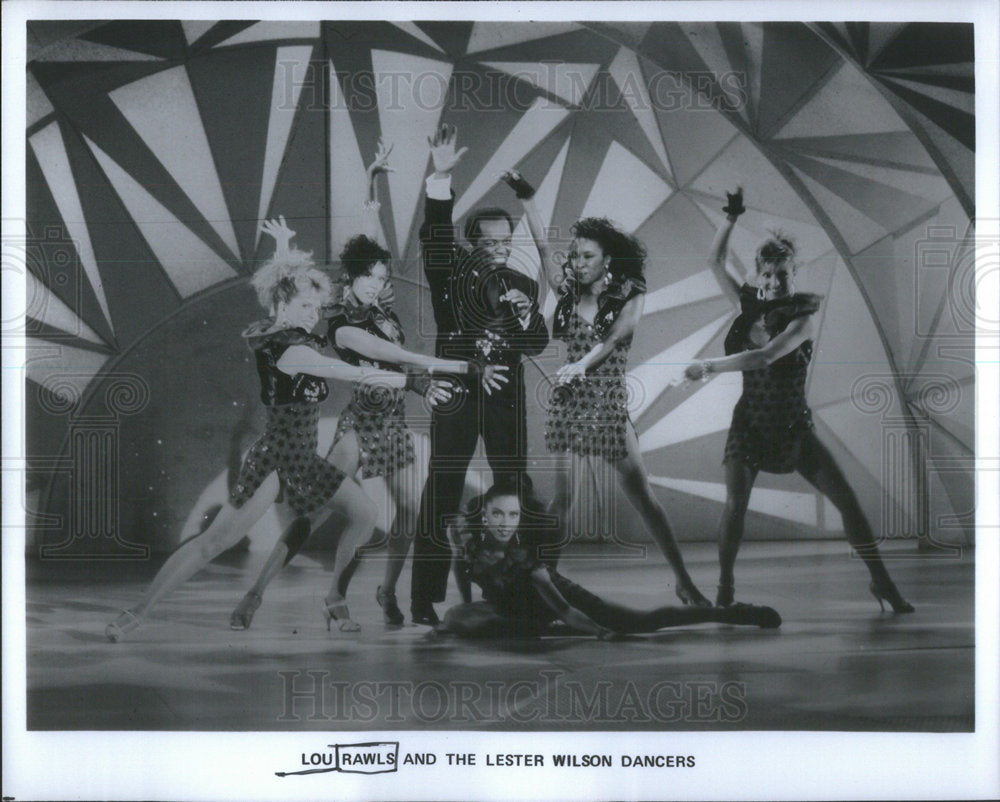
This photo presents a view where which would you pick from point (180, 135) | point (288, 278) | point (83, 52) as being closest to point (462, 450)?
point (288, 278)

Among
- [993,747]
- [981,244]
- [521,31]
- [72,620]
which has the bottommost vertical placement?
[993,747]

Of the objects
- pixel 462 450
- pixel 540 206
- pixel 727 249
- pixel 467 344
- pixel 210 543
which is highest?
pixel 540 206

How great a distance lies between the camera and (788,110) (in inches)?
166

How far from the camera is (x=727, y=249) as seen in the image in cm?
421

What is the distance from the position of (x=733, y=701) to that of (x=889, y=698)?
0.58 m

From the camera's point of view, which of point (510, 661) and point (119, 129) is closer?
point (510, 661)

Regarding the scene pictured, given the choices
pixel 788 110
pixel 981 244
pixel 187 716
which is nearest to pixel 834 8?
pixel 788 110

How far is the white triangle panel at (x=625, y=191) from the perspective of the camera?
420 centimetres

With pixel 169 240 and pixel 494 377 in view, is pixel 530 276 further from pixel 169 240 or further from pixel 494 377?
pixel 169 240

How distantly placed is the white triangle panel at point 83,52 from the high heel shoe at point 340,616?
7.07 feet

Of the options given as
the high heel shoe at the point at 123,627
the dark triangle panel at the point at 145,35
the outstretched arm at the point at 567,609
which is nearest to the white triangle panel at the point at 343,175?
the dark triangle panel at the point at 145,35

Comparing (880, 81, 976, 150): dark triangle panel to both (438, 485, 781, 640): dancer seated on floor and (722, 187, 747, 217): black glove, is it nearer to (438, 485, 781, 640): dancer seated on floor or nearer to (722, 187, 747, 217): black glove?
(722, 187, 747, 217): black glove

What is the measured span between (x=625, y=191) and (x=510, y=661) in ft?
5.95

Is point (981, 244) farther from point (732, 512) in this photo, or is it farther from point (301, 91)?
point (301, 91)
